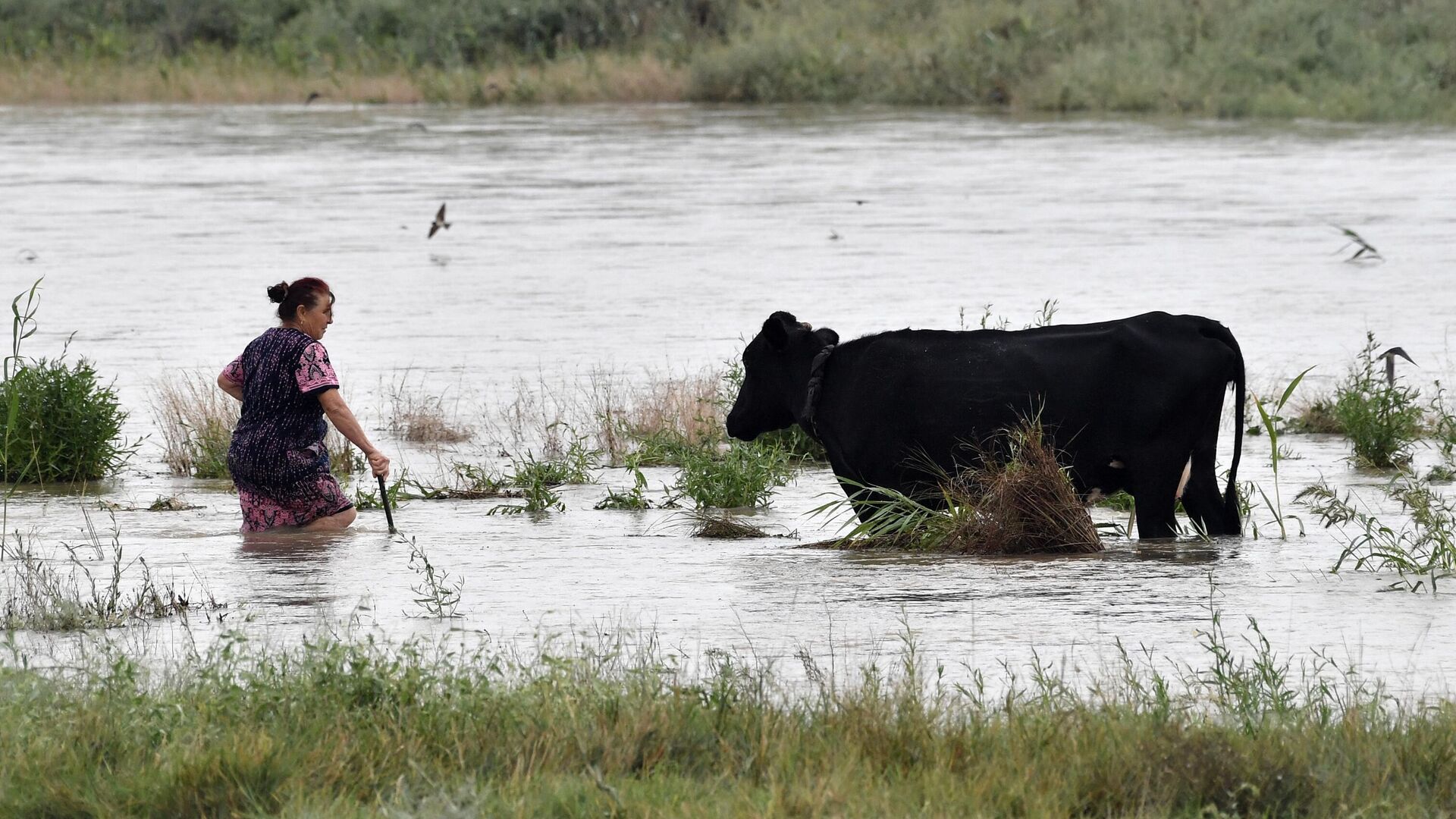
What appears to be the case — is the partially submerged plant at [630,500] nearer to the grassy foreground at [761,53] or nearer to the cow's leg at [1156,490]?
the cow's leg at [1156,490]

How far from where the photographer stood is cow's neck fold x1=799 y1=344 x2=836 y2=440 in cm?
916

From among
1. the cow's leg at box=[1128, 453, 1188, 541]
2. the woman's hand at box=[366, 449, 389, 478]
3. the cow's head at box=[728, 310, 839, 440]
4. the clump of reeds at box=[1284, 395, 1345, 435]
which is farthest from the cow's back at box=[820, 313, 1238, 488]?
the clump of reeds at box=[1284, 395, 1345, 435]

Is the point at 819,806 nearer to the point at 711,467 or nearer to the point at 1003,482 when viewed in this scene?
the point at 1003,482

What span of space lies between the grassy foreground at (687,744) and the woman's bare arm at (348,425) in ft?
9.41

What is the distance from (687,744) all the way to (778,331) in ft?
14.5

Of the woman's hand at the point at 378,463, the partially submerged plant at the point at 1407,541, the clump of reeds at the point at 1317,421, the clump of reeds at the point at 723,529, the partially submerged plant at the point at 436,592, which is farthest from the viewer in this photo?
the clump of reeds at the point at 1317,421

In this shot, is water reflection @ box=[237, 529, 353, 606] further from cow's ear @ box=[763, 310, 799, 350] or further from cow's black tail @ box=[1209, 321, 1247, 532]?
cow's black tail @ box=[1209, 321, 1247, 532]

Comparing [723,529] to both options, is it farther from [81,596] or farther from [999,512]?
[81,596]

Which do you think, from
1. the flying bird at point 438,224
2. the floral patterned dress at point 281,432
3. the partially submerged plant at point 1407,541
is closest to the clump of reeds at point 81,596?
the floral patterned dress at point 281,432

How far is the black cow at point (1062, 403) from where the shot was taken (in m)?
8.70

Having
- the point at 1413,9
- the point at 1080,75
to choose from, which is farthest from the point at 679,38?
the point at 1413,9

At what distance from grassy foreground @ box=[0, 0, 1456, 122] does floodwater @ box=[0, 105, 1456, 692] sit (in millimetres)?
2918

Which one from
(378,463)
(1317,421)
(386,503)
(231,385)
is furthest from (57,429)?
(1317,421)

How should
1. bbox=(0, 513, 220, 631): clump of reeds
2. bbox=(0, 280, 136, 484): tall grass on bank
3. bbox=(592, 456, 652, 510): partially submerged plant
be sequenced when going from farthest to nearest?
bbox=(0, 280, 136, 484): tall grass on bank < bbox=(592, 456, 652, 510): partially submerged plant < bbox=(0, 513, 220, 631): clump of reeds
